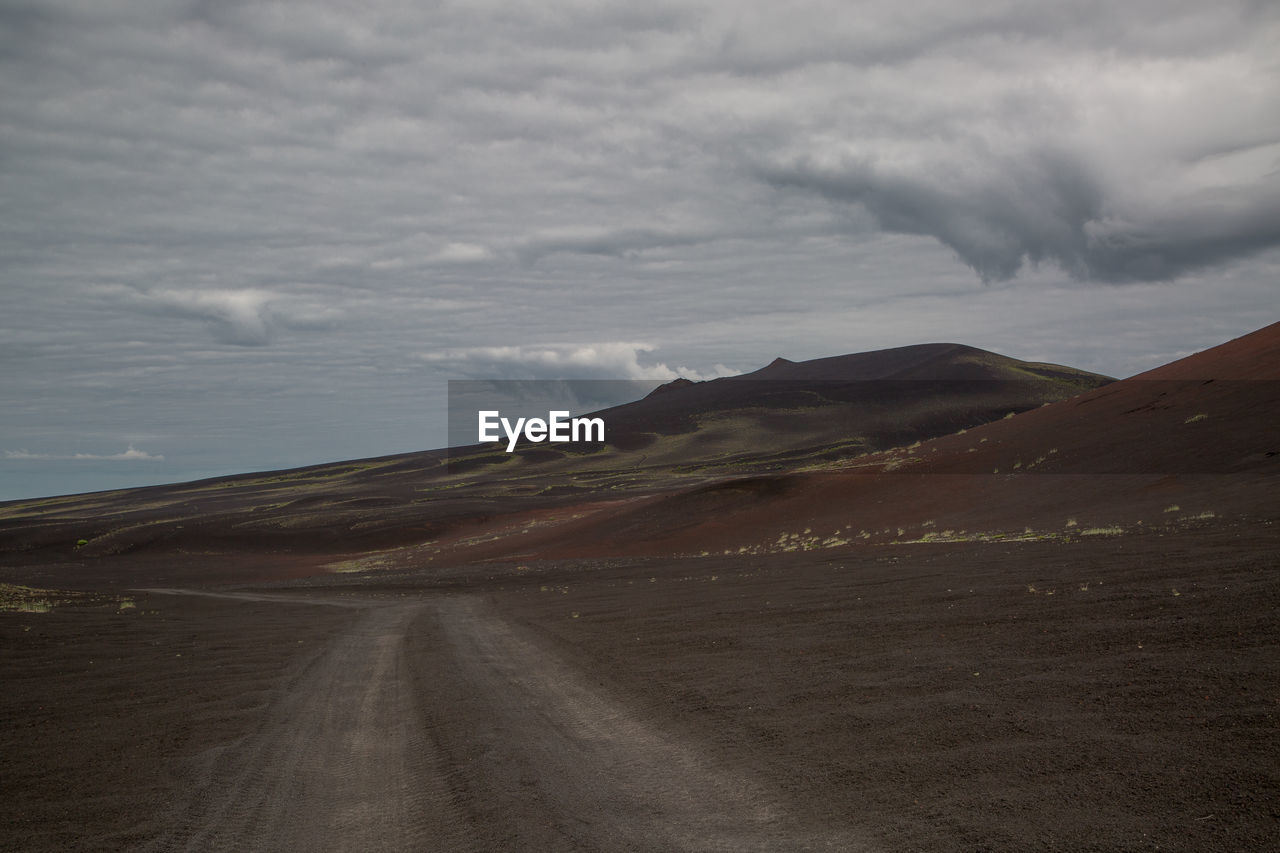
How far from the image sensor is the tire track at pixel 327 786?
247 inches

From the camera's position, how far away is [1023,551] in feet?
66.0

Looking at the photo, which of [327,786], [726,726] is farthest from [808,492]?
[327,786]

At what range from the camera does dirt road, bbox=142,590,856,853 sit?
6.13m

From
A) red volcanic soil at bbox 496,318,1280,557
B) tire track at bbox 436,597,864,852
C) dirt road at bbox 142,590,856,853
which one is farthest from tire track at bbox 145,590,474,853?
red volcanic soil at bbox 496,318,1280,557

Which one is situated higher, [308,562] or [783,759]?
[783,759]

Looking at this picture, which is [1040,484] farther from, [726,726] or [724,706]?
[726,726]

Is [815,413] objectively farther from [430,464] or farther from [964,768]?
[964,768]

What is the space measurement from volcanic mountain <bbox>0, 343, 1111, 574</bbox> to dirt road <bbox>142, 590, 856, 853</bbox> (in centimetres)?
3593

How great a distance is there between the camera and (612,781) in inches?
288

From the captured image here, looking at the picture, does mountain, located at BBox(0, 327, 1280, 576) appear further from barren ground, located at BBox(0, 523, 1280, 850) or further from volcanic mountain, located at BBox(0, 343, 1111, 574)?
barren ground, located at BBox(0, 523, 1280, 850)

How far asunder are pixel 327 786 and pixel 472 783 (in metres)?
1.37

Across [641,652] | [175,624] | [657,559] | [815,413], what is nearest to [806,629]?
[641,652]

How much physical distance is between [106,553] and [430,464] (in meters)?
92.8

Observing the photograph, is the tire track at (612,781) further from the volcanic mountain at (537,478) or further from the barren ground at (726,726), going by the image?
the volcanic mountain at (537,478)
